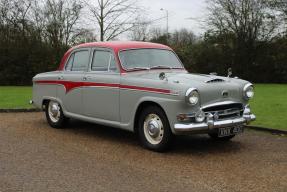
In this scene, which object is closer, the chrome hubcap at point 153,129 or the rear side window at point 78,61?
the chrome hubcap at point 153,129

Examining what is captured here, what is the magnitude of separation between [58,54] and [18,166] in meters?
23.2

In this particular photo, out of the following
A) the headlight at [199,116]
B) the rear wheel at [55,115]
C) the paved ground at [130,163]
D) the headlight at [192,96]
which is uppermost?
the headlight at [192,96]

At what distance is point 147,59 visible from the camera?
877 centimetres

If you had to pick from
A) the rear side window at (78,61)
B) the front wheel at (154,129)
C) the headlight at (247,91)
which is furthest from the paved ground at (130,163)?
the rear side window at (78,61)

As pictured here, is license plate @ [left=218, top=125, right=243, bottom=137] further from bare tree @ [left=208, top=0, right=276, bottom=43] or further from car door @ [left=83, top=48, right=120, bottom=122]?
bare tree @ [left=208, top=0, right=276, bottom=43]

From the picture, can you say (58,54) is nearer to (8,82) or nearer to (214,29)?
(8,82)

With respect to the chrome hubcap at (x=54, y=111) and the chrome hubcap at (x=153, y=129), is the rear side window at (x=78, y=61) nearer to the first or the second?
the chrome hubcap at (x=54, y=111)

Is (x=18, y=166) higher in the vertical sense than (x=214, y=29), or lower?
lower

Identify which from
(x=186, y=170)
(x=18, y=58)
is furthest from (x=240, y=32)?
(x=186, y=170)

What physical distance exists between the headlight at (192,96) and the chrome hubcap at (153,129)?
0.68 metres

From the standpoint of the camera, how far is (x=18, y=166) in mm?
6754

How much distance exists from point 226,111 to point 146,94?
1321mm

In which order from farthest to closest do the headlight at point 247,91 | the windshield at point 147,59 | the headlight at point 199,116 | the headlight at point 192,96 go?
the windshield at point 147,59 → the headlight at point 247,91 → the headlight at point 199,116 → the headlight at point 192,96

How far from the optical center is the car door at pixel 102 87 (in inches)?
328
